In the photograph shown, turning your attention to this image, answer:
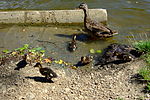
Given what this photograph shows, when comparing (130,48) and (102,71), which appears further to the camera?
(130,48)

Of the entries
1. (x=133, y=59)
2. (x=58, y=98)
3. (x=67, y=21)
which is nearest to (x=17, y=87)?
(x=58, y=98)

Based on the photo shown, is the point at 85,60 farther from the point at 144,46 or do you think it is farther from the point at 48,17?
the point at 48,17

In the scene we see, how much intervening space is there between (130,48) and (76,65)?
4.83 feet

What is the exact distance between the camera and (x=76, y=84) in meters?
5.44

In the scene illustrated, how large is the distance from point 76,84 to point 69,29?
346cm

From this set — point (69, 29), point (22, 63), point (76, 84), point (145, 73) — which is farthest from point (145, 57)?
point (69, 29)

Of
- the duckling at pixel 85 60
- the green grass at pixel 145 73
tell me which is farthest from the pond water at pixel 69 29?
the green grass at pixel 145 73

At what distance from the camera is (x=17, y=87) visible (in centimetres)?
526

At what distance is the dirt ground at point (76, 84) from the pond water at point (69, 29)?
3.59 ft

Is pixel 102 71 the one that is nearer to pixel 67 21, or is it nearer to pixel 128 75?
pixel 128 75

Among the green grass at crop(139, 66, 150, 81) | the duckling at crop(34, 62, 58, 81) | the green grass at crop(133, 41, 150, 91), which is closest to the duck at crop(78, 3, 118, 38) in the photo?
the green grass at crop(133, 41, 150, 91)

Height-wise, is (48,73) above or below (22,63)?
above

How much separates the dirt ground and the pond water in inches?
43.1

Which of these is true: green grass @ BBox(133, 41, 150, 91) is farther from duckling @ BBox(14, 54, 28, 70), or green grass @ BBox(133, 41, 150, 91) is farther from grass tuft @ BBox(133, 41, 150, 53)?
duckling @ BBox(14, 54, 28, 70)
